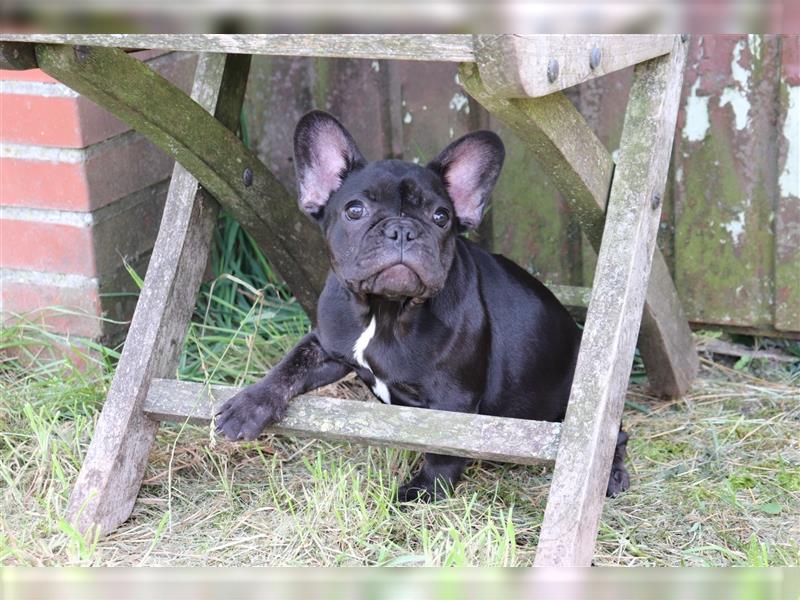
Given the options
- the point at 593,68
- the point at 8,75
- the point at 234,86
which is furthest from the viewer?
the point at 8,75

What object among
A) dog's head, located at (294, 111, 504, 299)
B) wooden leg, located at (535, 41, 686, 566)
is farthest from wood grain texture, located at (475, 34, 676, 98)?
dog's head, located at (294, 111, 504, 299)

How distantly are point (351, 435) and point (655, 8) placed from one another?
1.80 meters

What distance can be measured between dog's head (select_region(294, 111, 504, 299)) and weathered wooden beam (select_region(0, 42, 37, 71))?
615 millimetres

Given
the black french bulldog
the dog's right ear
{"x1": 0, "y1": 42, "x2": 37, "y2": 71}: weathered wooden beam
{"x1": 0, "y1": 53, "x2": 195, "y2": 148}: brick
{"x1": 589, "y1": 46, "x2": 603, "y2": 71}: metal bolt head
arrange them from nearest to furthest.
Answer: {"x1": 589, "y1": 46, "x2": 603, "y2": 71}: metal bolt head, {"x1": 0, "y1": 42, "x2": 37, "y2": 71}: weathered wooden beam, the black french bulldog, the dog's right ear, {"x1": 0, "y1": 53, "x2": 195, "y2": 148}: brick

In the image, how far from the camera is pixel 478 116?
11.3 ft

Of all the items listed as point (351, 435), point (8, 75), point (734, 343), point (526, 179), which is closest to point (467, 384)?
point (351, 435)

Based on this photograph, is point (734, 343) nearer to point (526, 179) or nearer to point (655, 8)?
point (526, 179)

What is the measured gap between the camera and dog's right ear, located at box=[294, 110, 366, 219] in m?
2.44

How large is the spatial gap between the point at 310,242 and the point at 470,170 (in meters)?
0.70

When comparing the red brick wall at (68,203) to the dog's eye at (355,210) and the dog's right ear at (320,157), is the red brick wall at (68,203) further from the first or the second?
the dog's eye at (355,210)

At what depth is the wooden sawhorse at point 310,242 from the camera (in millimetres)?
1931

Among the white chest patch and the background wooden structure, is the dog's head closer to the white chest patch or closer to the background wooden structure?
the white chest patch

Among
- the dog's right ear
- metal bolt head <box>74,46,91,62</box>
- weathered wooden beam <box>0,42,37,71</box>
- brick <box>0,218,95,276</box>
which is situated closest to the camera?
weathered wooden beam <box>0,42,37,71</box>

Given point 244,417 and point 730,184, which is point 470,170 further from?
point 730,184
